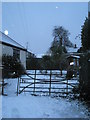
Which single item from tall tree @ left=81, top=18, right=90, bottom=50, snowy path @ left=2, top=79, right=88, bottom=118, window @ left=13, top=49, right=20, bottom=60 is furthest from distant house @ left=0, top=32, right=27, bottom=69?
tall tree @ left=81, top=18, right=90, bottom=50

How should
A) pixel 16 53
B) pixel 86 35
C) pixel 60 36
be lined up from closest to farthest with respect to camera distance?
pixel 86 35
pixel 16 53
pixel 60 36

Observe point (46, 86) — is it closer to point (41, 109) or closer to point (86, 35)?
point (41, 109)

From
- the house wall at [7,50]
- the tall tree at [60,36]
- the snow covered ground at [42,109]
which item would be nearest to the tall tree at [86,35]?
the snow covered ground at [42,109]

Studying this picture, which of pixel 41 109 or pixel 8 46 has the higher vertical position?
pixel 8 46

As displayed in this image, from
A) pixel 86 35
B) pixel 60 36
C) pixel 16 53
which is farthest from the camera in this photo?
pixel 60 36

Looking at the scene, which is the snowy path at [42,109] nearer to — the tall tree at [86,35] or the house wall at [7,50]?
the tall tree at [86,35]

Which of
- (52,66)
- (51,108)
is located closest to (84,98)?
(51,108)

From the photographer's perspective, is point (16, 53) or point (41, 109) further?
point (16, 53)

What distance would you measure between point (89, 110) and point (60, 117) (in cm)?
57

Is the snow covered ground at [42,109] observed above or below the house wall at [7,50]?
below

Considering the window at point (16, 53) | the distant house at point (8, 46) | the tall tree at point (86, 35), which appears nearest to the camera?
the tall tree at point (86, 35)

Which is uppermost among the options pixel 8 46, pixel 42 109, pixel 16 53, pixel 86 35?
pixel 8 46

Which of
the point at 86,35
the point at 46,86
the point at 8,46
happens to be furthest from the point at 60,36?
the point at 86,35

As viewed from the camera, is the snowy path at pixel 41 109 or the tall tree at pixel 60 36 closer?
the snowy path at pixel 41 109
